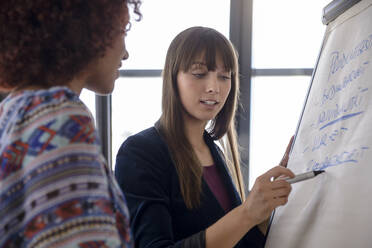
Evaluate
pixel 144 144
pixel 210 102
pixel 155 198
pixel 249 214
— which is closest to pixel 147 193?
pixel 155 198

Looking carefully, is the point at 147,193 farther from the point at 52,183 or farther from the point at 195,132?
the point at 52,183

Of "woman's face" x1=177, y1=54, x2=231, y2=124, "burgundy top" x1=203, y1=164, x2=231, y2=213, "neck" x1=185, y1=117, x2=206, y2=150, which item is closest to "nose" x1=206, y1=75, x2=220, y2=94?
"woman's face" x1=177, y1=54, x2=231, y2=124

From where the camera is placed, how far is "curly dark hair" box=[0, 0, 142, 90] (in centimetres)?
49

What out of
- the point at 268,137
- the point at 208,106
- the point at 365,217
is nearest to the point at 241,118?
the point at 268,137

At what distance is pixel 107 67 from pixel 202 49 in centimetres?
54

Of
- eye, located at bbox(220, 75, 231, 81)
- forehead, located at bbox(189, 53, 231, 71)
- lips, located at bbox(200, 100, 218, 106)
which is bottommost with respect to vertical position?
lips, located at bbox(200, 100, 218, 106)

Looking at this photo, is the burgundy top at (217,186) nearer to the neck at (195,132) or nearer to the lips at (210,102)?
the neck at (195,132)

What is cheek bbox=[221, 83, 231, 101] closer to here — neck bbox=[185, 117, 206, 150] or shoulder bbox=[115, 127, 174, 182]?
neck bbox=[185, 117, 206, 150]

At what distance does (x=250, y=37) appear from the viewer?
7.01ft

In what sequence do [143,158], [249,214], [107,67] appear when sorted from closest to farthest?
[107,67], [249,214], [143,158]

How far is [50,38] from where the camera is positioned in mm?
494

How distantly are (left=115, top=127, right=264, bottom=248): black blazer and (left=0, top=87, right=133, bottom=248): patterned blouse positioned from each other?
437mm

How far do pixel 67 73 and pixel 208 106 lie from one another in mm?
629

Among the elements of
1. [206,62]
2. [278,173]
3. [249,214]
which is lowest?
[249,214]
